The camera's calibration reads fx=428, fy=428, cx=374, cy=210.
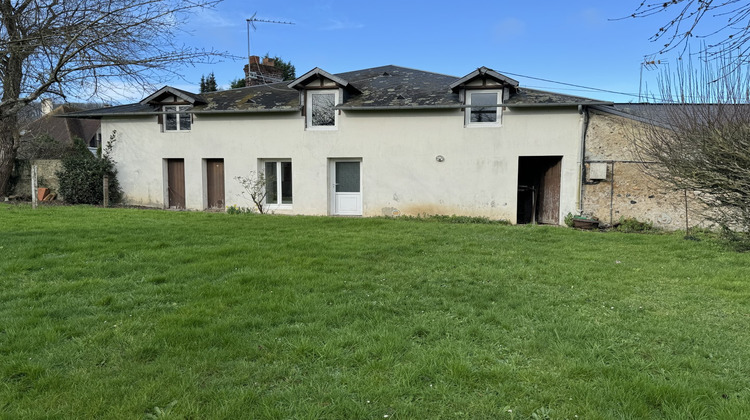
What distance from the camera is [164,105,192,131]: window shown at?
14.9 m

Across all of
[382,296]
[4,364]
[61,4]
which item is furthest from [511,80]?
[4,364]

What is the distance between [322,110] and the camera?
1389cm

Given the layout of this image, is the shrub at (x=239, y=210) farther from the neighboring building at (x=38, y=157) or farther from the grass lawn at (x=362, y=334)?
the grass lawn at (x=362, y=334)

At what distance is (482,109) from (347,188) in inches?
193

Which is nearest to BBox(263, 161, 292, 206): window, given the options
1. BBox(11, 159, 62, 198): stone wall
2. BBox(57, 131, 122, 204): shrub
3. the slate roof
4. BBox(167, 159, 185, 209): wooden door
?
the slate roof

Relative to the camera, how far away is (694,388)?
2732 mm

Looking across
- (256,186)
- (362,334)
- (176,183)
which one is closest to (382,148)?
(256,186)

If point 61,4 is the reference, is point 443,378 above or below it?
below

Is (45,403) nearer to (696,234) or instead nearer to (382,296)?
(382,296)

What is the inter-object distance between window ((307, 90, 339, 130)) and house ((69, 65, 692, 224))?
0.03m

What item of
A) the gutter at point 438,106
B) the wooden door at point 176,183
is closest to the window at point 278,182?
the gutter at point 438,106

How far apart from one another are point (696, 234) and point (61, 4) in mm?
13048

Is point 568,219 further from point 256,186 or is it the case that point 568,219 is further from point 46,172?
point 46,172

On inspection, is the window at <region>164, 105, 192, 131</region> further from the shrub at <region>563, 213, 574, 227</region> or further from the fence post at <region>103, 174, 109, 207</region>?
the shrub at <region>563, 213, 574, 227</region>
